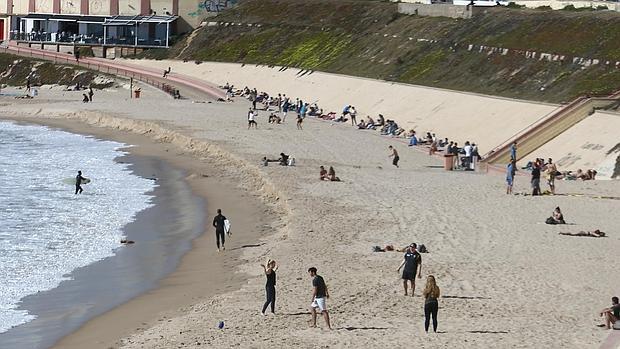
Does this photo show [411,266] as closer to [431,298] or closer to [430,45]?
[431,298]

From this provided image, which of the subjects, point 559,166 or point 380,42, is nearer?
point 559,166

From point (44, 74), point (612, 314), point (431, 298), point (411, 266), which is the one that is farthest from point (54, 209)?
point (44, 74)

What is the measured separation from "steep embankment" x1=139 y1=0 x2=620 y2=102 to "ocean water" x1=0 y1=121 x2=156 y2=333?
1897cm

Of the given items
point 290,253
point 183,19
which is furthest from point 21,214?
point 183,19

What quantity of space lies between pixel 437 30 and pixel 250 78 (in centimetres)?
1415

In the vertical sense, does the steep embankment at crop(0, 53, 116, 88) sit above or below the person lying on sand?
above

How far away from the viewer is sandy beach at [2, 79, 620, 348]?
2544 cm

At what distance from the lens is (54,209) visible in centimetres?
4422

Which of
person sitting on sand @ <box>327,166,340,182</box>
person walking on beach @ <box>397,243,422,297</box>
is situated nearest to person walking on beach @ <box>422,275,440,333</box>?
person walking on beach @ <box>397,243,422,297</box>

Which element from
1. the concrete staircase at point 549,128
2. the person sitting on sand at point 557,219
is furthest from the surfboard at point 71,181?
the person sitting on sand at point 557,219

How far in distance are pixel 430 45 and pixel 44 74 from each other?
31.6 meters

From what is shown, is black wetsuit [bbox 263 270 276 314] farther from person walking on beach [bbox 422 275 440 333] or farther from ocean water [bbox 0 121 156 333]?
ocean water [bbox 0 121 156 333]

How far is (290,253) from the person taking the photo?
33531 millimetres

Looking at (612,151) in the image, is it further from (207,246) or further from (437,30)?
(437,30)
